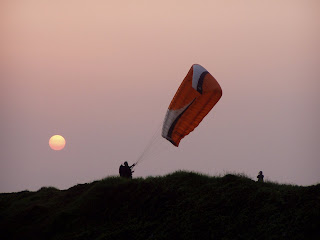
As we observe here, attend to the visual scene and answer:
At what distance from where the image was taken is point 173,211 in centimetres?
2880

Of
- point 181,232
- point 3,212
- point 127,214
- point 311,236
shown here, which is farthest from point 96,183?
point 311,236

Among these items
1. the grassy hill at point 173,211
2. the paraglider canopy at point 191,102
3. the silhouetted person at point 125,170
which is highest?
the paraglider canopy at point 191,102

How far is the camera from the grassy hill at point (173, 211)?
25.4m

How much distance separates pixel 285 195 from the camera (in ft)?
90.0

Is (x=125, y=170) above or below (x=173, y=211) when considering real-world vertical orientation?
above

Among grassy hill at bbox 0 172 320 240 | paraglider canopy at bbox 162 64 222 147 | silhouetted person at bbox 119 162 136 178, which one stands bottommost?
grassy hill at bbox 0 172 320 240

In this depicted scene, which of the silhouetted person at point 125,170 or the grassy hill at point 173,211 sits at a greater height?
the silhouetted person at point 125,170

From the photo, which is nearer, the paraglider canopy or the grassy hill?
the grassy hill

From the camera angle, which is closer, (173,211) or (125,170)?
(173,211)

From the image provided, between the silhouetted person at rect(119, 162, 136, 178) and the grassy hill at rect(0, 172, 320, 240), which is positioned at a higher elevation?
the silhouetted person at rect(119, 162, 136, 178)

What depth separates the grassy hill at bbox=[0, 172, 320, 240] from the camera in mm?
25406

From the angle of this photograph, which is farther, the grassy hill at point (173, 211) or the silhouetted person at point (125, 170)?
the silhouetted person at point (125, 170)

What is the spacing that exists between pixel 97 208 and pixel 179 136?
26.3 ft

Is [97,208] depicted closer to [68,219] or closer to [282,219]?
Answer: [68,219]
